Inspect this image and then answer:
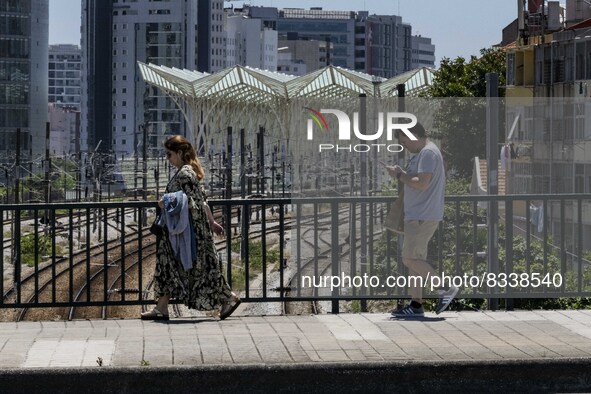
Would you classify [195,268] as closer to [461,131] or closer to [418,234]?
[418,234]

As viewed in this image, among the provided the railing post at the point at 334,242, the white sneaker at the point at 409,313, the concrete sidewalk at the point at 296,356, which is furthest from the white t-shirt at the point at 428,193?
the concrete sidewalk at the point at 296,356

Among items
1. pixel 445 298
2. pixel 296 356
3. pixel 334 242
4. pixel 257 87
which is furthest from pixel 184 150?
pixel 257 87

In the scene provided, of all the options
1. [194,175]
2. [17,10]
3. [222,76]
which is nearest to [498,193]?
[194,175]

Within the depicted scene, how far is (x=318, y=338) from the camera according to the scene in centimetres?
1208

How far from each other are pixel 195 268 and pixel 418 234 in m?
1.85

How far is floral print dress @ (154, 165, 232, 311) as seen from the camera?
13.3 meters

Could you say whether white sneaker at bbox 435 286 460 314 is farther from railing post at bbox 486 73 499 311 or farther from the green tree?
the green tree

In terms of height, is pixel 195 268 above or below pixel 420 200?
below

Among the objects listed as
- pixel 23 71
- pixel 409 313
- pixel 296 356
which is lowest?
pixel 296 356

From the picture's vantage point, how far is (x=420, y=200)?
44.4 ft

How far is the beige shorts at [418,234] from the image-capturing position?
13.6 metres

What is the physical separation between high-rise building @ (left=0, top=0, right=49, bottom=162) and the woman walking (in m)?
135

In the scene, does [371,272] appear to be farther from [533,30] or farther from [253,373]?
[533,30]

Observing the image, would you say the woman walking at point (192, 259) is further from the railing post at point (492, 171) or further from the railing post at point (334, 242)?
the railing post at point (492, 171)
